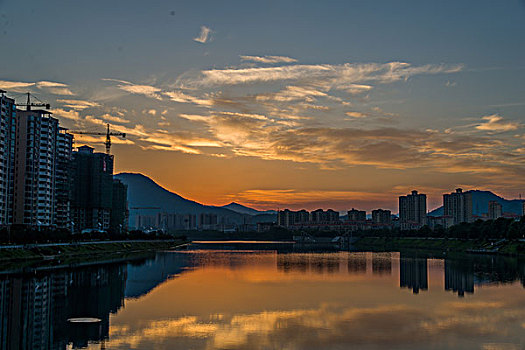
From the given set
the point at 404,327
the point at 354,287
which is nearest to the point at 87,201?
the point at 354,287

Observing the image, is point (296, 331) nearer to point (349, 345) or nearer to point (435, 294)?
point (349, 345)

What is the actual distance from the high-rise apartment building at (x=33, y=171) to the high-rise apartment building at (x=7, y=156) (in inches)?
47.8

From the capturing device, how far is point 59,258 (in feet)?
214

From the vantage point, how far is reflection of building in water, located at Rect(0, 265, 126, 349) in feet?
76.8

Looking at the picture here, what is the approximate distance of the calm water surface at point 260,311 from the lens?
78.2 ft

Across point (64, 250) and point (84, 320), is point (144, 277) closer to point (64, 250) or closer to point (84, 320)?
point (84, 320)

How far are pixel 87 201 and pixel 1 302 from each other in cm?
9000

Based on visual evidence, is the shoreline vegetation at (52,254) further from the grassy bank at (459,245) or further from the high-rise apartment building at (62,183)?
the grassy bank at (459,245)

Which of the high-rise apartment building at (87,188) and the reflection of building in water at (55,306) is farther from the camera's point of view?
the high-rise apartment building at (87,188)

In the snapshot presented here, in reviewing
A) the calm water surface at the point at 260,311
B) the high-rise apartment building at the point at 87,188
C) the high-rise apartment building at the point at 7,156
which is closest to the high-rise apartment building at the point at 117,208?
the high-rise apartment building at the point at 87,188

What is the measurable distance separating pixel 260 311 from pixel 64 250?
4652 centimetres

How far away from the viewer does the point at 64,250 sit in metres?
70.9

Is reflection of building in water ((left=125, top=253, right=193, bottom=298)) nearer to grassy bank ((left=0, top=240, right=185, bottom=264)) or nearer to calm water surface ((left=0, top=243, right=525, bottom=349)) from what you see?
calm water surface ((left=0, top=243, right=525, bottom=349))

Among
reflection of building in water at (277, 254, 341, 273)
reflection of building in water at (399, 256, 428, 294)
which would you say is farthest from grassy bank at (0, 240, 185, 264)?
reflection of building in water at (399, 256, 428, 294)
